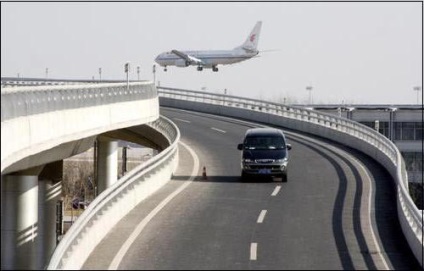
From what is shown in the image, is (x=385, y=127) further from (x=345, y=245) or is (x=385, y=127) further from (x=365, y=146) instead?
(x=345, y=245)

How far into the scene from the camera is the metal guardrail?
77.3 ft

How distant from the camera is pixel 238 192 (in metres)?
38.2

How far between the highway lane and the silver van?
0.56 m

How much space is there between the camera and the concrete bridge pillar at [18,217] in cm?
4341

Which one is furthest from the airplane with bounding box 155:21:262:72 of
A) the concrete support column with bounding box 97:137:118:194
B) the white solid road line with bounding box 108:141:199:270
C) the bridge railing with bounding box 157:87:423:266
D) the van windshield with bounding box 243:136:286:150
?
the van windshield with bounding box 243:136:286:150

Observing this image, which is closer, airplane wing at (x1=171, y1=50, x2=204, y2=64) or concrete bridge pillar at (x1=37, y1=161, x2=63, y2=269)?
concrete bridge pillar at (x1=37, y1=161, x2=63, y2=269)

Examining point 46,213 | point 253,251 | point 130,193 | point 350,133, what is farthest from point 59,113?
point 350,133

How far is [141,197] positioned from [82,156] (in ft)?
518

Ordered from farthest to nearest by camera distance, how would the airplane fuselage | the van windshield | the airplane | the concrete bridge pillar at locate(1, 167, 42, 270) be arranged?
the airplane fuselage
the airplane
the concrete bridge pillar at locate(1, 167, 42, 270)
the van windshield

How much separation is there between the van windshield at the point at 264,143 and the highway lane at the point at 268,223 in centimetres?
145

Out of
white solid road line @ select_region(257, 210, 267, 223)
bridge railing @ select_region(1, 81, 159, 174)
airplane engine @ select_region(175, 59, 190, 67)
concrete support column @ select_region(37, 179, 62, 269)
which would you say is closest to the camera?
bridge railing @ select_region(1, 81, 159, 174)

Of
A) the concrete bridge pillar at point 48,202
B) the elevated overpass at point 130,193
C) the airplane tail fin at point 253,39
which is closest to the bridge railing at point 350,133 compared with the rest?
the elevated overpass at point 130,193

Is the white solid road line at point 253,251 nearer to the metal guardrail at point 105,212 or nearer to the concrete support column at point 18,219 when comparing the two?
the metal guardrail at point 105,212

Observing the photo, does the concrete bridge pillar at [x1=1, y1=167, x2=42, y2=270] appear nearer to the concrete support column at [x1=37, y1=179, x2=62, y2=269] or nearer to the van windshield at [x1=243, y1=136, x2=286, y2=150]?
the van windshield at [x1=243, y1=136, x2=286, y2=150]
